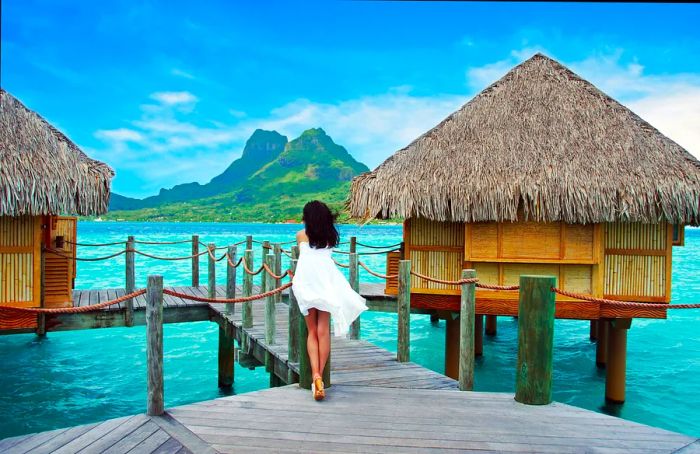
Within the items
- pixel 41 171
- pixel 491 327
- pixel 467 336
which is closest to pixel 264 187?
pixel 491 327

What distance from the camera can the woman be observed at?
192 inches

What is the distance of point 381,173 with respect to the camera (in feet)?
35.1

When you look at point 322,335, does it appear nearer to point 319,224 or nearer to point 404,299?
point 319,224

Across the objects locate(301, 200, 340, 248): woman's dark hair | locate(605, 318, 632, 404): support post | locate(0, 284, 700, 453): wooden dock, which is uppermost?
locate(301, 200, 340, 248): woman's dark hair

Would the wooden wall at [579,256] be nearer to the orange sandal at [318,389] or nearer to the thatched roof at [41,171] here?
the orange sandal at [318,389]

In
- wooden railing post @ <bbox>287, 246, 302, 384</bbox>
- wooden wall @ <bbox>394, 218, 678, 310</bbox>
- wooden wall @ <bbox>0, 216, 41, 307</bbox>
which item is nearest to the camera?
wooden railing post @ <bbox>287, 246, 302, 384</bbox>

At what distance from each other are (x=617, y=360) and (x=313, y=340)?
755 centimetres

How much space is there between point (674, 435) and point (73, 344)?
53.5ft

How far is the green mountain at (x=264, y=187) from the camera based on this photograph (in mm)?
136500

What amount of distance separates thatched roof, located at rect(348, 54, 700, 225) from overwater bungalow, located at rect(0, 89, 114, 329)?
4.84 meters

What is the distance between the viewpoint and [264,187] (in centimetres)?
15212

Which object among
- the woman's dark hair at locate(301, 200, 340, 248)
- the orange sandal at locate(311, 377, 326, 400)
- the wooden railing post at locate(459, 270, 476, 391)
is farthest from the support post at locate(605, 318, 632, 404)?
the woman's dark hair at locate(301, 200, 340, 248)

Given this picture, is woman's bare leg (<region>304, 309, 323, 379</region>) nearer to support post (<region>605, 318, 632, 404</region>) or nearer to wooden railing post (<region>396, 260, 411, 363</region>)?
wooden railing post (<region>396, 260, 411, 363</region>)

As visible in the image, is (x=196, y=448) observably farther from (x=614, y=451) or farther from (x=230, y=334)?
(x=230, y=334)
